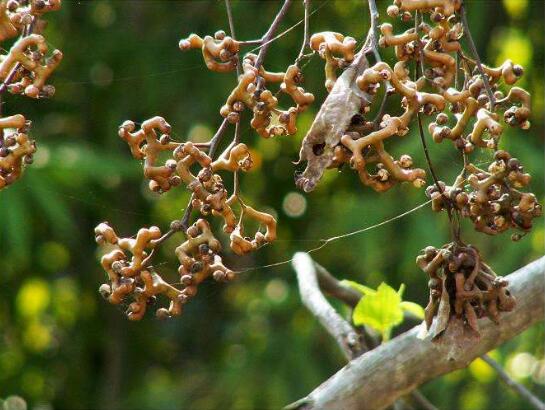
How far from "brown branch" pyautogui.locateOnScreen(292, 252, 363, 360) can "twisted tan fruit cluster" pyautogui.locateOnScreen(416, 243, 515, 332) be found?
1.04ft

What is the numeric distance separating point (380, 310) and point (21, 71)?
21.0 inches

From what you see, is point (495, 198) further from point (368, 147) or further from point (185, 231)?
point (185, 231)

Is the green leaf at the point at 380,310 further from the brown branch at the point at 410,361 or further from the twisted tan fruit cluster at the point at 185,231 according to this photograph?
the twisted tan fruit cluster at the point at 185,231

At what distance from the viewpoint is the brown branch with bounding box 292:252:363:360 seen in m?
1.19

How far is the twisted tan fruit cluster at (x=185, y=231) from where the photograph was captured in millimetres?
810

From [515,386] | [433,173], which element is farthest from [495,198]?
[515,386]

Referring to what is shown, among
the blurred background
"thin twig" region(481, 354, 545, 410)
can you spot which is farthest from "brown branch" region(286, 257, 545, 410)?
the blurred background

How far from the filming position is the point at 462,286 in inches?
33.4

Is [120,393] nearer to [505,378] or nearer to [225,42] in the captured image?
[505,378]

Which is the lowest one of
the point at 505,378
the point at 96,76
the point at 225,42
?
the point at 505,378

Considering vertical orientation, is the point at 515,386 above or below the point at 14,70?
below

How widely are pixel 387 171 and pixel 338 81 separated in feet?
0.26

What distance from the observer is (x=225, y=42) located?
0.84m

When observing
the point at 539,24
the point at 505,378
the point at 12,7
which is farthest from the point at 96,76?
the point at 12,7
